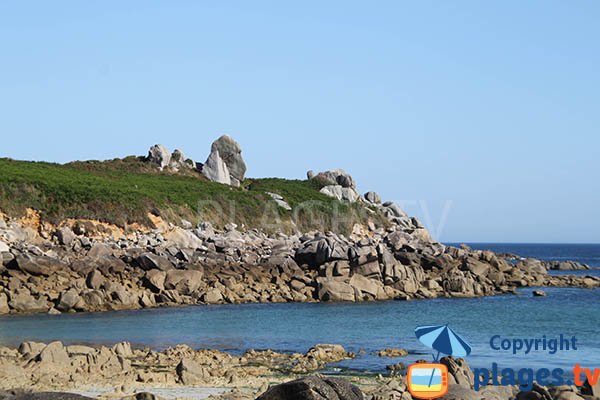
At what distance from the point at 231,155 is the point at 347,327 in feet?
170

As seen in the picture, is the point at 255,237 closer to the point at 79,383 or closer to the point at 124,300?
the point at 124,300

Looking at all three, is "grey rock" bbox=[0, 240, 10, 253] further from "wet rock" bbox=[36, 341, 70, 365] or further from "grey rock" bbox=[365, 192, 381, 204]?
"grey rock" bbox=[365, 192, 381, 204]

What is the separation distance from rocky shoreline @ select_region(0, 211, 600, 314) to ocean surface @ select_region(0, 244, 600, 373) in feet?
5.00

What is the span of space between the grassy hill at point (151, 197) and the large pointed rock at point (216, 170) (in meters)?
1.08

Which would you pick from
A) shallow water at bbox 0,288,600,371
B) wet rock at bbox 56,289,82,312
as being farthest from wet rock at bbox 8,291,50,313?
shallow water at bbox 0,288,600,371

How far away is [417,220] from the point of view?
8494 cm

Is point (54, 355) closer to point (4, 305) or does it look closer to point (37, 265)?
point (4, 305)

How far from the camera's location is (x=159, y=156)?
81.9 meters

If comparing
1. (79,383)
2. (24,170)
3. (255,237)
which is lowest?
(79,383)

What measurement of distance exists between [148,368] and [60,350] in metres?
2.40

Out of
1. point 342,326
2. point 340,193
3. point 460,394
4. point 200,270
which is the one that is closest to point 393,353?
point 342,326

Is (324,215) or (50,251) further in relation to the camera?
(324,215)

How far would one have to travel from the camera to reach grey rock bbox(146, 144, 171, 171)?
81.4 metres

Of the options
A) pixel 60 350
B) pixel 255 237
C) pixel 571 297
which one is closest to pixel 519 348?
pixel 60 350
